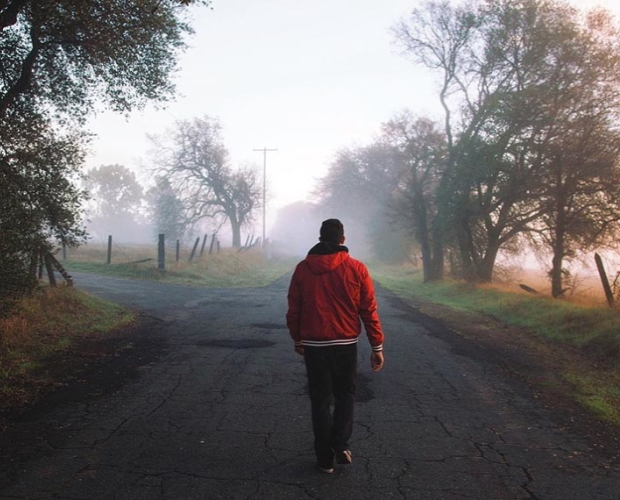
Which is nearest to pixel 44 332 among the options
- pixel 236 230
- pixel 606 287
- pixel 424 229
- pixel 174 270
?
pixel 606 287

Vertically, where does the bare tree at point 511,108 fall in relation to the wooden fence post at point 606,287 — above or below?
above

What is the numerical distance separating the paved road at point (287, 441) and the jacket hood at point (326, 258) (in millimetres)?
1637

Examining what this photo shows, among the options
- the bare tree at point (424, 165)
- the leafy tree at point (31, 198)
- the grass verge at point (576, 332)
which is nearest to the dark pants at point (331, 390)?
the grass verge at point (576, 332)

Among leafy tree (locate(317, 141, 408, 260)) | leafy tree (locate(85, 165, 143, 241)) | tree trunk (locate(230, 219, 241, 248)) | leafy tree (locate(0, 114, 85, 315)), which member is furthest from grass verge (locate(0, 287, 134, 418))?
Result: leafy tree (locate(85, 165, 143, 241))

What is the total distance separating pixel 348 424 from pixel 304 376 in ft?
9.84

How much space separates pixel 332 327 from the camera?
4.43 m

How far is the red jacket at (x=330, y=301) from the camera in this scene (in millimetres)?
4441

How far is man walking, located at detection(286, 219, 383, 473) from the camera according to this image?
4.37 meters

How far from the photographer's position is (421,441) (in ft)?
16.3

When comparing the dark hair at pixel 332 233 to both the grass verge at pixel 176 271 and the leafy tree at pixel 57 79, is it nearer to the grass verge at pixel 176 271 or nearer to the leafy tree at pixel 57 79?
the leafy tree at pixel 57 79

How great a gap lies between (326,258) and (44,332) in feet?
23.5

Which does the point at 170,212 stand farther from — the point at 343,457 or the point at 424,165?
the point at 343,457

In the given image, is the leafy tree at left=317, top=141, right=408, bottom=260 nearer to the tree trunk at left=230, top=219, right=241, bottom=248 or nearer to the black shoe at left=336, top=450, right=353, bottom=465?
the tree trunk at left=230, top=219, right=241, bottom=248

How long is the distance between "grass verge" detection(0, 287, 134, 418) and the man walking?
139 inches
